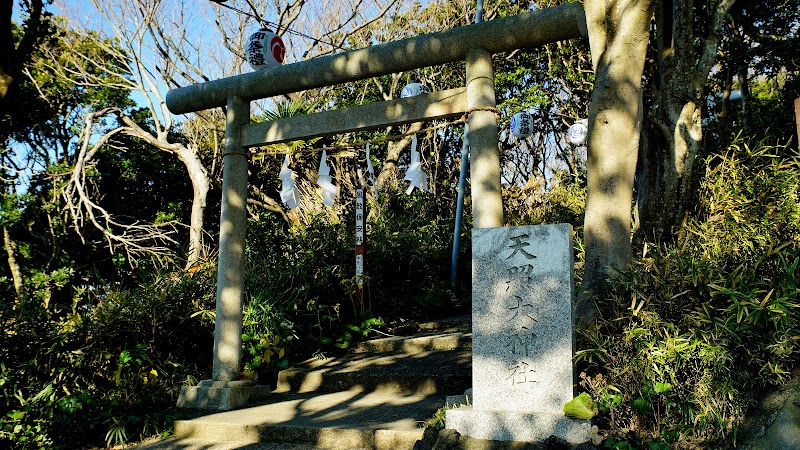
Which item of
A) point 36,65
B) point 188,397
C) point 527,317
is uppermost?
point 36,65

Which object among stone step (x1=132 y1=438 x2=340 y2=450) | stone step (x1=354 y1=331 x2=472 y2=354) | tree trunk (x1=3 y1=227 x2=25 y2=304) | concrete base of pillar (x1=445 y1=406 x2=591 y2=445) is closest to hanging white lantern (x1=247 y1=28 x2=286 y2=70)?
stone step (x1=354 y1=331 x2=472 y2=354)

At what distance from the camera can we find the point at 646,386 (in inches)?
135

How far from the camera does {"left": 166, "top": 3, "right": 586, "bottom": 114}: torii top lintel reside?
15.8ft

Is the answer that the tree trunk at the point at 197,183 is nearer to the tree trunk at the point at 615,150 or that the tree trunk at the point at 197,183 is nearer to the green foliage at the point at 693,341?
the tree trunk at the point at 615,150

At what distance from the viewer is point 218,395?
5.52 metres

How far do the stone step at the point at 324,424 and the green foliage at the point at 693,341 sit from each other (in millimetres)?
1392

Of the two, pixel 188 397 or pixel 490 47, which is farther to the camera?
pixel 188 397

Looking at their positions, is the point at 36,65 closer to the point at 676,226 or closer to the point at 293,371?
the point at 293,371

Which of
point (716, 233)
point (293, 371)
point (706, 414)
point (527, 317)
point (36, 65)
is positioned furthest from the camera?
point (36, 65)

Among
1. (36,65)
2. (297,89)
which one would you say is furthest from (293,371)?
(36,65)

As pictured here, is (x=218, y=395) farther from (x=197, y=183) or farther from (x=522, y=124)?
(x=197, y=183)

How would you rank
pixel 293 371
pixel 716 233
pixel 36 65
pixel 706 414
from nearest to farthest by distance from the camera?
pixel 706 414
pixel 716 233
pixel 293 371
pixel 36 65

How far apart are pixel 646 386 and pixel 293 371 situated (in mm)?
3845

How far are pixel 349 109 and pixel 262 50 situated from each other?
1.13 meters
